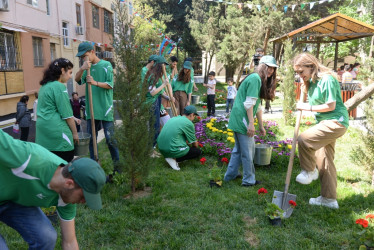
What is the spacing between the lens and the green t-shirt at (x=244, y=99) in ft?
13.6

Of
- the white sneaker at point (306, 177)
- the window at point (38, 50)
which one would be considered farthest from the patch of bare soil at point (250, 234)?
the window at point (38, 50)

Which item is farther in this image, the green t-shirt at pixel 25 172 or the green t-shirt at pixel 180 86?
the green t-shirt at pixel 180 86

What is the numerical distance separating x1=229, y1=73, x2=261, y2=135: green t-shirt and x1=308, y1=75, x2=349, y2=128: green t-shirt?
71cm

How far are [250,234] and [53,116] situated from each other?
2.62 m

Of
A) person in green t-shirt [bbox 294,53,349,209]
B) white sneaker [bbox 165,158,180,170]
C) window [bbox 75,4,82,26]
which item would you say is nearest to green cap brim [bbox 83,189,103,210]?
person in green t-shirt [bbox 294,53,349,209]

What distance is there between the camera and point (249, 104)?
13.7 ft

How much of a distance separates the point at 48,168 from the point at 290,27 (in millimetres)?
22203

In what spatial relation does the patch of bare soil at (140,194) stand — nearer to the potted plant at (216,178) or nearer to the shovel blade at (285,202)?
the potted plant at (216,178)

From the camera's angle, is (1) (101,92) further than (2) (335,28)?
No

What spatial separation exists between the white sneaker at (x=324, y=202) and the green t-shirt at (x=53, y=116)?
3.20 meters

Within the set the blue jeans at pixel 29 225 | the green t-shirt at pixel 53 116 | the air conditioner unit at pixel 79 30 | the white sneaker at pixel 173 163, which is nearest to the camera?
the blue jeans at pixel 29 225

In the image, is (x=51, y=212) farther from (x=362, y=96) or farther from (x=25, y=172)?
(x=362, y=96)

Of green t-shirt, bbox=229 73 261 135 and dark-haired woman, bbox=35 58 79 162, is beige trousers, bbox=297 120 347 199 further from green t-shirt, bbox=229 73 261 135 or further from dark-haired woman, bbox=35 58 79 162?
dark-haired woman, bbox=35 58 79 162

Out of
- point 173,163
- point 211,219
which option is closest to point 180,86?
point 173,163
